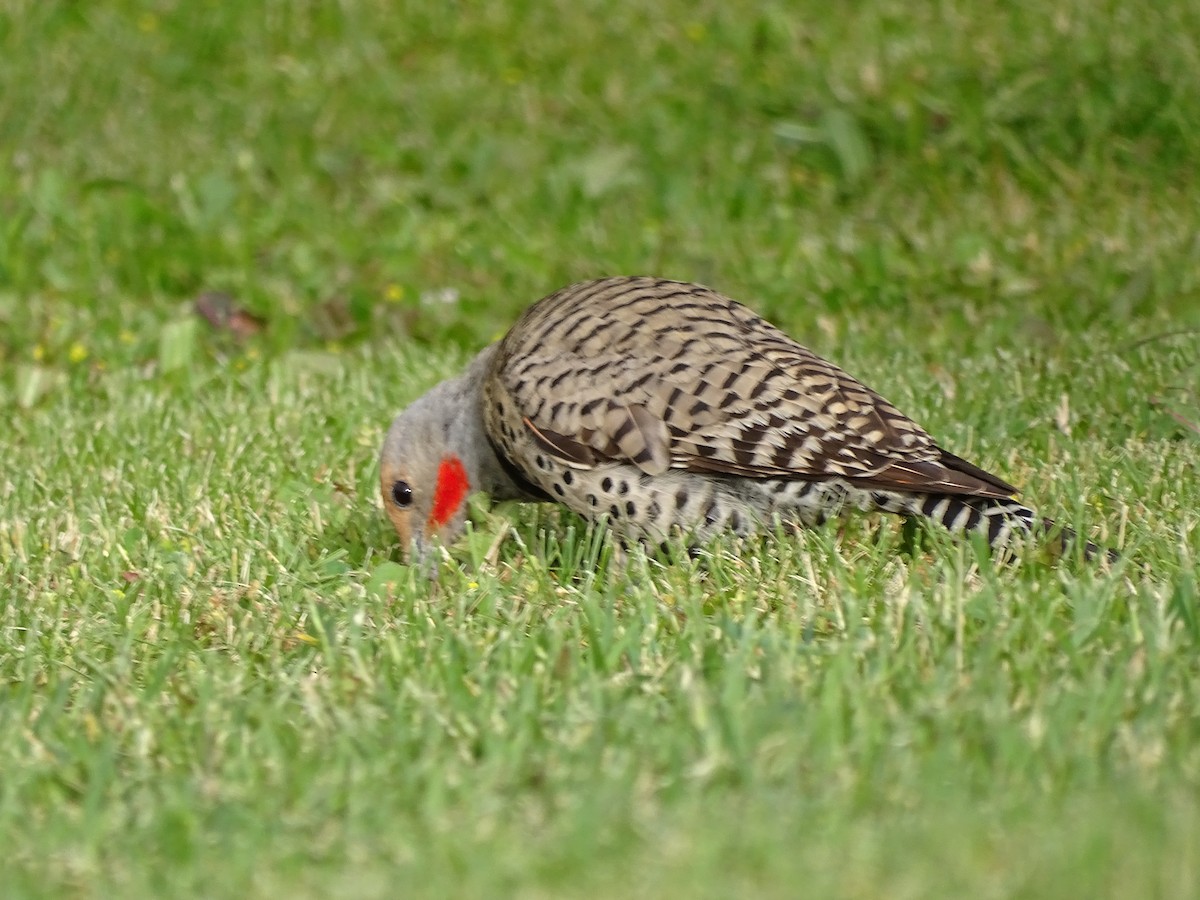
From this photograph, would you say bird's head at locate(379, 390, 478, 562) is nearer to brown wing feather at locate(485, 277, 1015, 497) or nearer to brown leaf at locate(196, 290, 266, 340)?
brown wing feather at locate(485, 277, 1015, 497)

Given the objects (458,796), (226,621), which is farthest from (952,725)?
(226,621)

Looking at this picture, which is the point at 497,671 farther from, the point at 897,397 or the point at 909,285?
the point at 909,285

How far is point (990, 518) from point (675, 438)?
840mm

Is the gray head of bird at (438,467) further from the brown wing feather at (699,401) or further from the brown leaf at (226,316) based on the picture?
the brown leaf at (226,316)

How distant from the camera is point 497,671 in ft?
11.5

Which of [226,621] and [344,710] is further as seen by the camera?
[226,621]

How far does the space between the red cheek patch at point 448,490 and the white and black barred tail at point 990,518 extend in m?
1.34

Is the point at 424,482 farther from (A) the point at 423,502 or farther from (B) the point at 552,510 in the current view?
(B) the point at 552,510

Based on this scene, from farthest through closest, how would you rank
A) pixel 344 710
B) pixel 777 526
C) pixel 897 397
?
pixel 897 397, pixel 777 526, pixel 344 710

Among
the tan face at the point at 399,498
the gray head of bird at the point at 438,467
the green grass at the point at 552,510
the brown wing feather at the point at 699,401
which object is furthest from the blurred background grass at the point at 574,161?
the tan face at the point at 399,498

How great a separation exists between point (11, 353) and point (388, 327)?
5.48 ft

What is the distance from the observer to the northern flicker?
439 cm

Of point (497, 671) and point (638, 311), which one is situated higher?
point (638, 311)

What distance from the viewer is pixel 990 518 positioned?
4.35 meters
